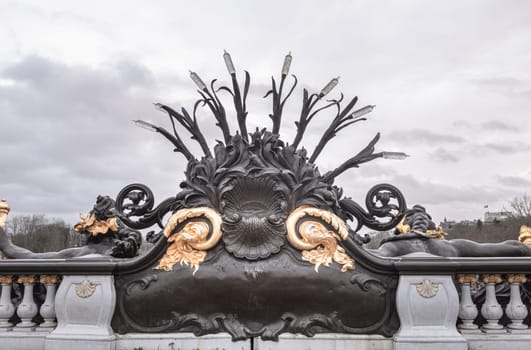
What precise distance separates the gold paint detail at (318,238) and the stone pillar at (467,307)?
Result: 1.30m

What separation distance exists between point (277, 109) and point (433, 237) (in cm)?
261

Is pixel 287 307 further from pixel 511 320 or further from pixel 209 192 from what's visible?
pixel 511 320

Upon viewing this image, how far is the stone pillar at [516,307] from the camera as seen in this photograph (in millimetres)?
5926

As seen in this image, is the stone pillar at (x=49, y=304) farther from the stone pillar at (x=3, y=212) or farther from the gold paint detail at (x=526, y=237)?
the gold paint detail at (x=526, y=237)

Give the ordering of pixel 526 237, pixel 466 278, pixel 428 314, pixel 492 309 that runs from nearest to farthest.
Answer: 1. pixel 428 314
2. pixel 492 309
3. pixel 466 278
4. pixel 526 237

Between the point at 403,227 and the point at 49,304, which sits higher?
the point at 403,227

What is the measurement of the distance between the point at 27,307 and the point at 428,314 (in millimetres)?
4622

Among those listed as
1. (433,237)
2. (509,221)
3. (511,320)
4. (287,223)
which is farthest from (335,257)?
(509,221)

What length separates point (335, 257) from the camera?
20.2 feet

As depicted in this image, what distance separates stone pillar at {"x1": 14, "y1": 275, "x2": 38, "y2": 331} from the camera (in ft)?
20.4

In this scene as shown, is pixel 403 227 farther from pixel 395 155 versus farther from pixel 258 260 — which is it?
pixel 258 260

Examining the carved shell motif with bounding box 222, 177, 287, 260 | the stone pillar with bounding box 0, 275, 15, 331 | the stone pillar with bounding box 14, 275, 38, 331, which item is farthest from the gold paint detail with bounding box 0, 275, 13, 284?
the carved shell motif with bounding box 222, 177, 287, 260

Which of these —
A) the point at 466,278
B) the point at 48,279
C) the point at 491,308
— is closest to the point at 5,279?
the point at 48,279

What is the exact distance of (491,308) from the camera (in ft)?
19.5
